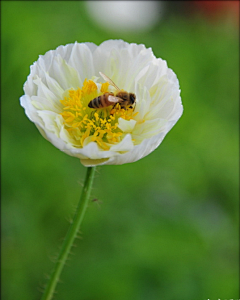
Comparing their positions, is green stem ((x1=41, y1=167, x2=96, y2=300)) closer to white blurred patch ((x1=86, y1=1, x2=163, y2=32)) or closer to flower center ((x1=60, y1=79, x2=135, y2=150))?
flower center ((x1=60, y1=79, x2=135, y2=150))

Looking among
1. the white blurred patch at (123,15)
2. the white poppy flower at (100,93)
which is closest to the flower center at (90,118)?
the white poppy flower at (100,93)

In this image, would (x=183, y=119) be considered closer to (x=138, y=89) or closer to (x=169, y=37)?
(x=169, y=37)

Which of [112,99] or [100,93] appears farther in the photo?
[100,93]

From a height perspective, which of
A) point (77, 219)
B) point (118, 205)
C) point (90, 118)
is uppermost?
point (90, 118)

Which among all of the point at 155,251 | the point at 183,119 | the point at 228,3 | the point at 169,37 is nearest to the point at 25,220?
the point at 155,251

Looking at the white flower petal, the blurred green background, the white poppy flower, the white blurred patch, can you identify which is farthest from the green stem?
the white blurred patch

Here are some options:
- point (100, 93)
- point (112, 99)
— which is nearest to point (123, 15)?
point (100, 93)

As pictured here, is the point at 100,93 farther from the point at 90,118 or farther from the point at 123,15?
the point at 123,15
